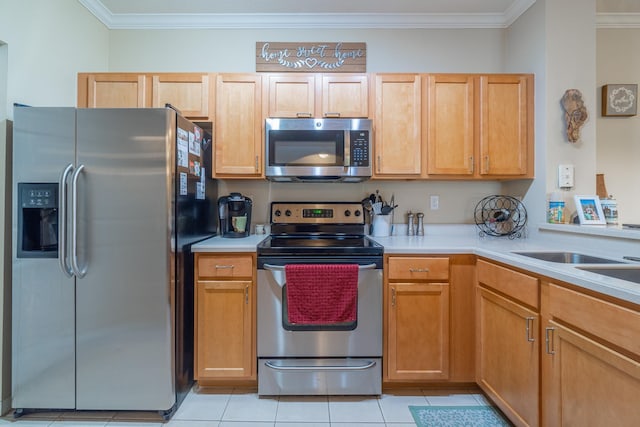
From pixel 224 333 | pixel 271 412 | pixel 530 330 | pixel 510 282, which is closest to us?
pixel 530 330

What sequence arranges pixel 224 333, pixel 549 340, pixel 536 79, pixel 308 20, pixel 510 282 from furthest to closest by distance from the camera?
pixel 308 20
pixel 536 79
pixel 224 333
pixel 510 282
pixel 549 340

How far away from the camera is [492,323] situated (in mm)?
1737

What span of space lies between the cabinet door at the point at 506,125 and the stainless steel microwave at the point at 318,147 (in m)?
0.85

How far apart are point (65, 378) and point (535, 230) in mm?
3044

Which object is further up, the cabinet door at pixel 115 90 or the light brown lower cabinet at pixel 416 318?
the cabinet door at pixel 115 90

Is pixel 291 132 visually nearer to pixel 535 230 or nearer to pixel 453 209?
pixel 453 209

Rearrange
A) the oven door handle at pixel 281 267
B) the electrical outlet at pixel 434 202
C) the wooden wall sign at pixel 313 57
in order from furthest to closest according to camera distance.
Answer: the electrical outlet at pixel 434 202, the wooden wall sign at pixel 313 57, the oven door handle at pixel 281 267

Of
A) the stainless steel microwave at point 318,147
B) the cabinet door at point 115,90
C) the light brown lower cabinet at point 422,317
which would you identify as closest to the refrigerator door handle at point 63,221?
the cabinet door at point 115,90

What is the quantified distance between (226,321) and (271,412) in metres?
0.57

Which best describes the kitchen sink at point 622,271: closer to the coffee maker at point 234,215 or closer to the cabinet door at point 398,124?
the cabinet door at point 398,124

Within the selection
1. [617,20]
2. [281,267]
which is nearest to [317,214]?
[281,267]

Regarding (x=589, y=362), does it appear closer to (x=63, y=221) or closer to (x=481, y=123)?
(x=481, y=123)

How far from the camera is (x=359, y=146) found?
2.15 meters

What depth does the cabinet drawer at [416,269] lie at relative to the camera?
190cm
